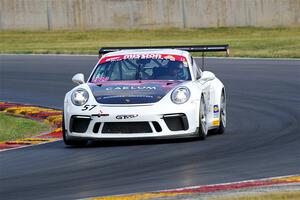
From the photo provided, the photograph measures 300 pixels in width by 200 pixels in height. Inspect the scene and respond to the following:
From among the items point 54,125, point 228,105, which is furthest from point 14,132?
point 228,105

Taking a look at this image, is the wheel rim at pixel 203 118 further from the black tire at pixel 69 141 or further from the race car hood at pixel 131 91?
the black tire at pixel 69 141

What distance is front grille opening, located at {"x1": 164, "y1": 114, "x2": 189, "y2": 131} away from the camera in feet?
38.7

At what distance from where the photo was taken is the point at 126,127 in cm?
1177

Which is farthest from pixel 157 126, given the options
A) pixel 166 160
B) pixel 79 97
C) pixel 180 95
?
pixel 166 160

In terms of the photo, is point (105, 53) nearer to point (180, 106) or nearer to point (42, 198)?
point (180, 106)

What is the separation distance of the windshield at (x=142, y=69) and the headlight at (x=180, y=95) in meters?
0.82

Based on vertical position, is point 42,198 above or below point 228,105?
above

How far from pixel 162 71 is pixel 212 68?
12.2 meters

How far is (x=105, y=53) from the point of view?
1416 cm

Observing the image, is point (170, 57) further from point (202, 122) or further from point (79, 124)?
point (79, 124)

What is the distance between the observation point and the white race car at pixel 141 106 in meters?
11.7

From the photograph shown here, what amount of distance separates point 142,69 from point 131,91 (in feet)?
3.06

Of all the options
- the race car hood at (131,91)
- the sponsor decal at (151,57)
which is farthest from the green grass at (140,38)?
the race car hood at (131,91)

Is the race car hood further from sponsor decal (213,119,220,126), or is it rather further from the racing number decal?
sponsor decal (213,119,220,126)
